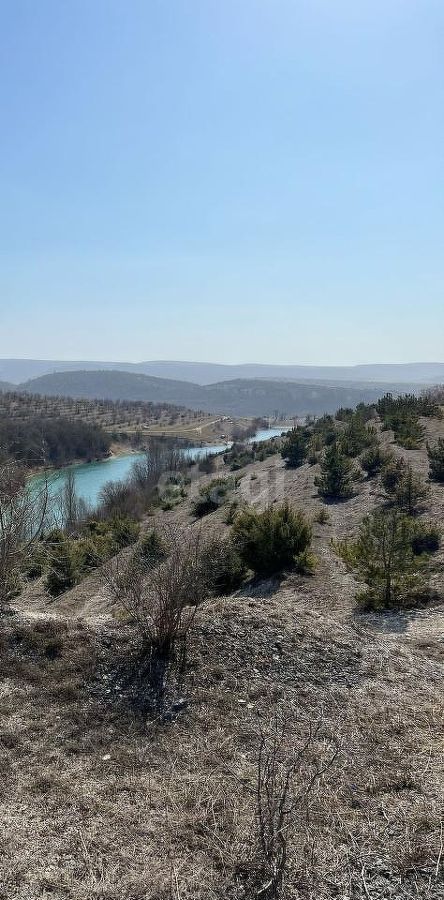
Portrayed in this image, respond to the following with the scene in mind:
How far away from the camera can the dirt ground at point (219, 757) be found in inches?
115

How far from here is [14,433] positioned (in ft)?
182

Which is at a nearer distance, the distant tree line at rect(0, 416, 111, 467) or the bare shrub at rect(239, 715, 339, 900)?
the bare shrub at rect(239, 715, 339, 900)

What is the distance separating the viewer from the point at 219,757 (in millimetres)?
4004

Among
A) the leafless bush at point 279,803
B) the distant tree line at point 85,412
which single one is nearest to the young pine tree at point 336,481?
the leafless bush at point 279,803

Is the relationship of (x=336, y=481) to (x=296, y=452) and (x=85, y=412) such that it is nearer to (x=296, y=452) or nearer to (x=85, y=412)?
(x=296, y=452)

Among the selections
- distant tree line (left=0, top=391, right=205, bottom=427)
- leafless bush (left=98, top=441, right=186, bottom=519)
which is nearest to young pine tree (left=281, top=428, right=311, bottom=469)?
leafless bush (left=98, top=441, right=186, bottom=519)

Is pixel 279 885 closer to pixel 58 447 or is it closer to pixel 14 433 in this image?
pixel 14 433

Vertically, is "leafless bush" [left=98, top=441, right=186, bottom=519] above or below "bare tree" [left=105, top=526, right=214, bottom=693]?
below

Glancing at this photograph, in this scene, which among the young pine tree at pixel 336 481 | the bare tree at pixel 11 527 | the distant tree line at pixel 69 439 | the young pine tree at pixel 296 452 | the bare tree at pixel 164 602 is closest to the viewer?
the bare tree at pixel 164 602

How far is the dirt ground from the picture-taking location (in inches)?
115

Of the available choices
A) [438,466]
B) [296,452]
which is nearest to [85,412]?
[296,452]

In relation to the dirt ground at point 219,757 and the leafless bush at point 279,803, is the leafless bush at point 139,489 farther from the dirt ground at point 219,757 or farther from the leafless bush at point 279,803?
the leafless bush at point 279,803

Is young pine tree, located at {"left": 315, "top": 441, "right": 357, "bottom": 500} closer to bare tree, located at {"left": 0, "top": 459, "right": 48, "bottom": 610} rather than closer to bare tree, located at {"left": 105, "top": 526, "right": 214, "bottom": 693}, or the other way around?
bare tree, located at {"left": 0, "top": 459, "right": 48, "bottom": 610}

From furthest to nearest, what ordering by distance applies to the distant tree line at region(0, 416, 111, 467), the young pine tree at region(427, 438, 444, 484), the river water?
the distant tree line at region(0, 416, 111, 467) < the river water < the young pine tree at region(427, 438, 444, 484)
